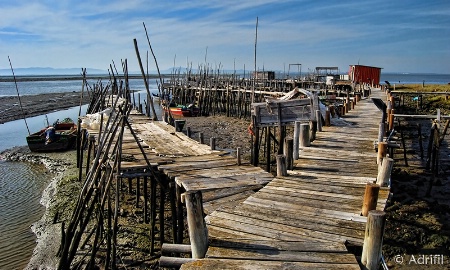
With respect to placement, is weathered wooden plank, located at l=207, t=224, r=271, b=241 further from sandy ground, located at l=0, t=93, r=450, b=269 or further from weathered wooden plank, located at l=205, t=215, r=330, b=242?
sandy ground, located at l=0, t=93, r=450, b=269

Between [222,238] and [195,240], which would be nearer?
[195,240]

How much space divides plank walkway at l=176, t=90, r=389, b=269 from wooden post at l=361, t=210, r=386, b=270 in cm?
18

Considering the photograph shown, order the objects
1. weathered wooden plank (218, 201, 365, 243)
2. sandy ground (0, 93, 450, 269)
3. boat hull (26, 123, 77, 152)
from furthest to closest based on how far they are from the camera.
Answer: boat hull (26, 123, 77, 152), sandy ground (0, 93, 450, 269), weathered wooden plank (218, 201, 365, 243)

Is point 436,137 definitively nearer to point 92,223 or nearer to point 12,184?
point 92,223

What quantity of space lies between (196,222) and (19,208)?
34.7 feet

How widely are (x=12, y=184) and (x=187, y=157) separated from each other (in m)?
9.26

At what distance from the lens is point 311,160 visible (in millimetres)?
9500

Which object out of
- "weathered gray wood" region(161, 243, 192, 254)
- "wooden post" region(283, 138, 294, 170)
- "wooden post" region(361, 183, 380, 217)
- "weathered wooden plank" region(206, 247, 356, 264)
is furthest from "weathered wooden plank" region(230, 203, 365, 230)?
"wooden post" region(283, 138, 294, 170)

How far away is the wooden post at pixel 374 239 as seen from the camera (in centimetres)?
433

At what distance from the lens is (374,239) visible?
4371 millimetres

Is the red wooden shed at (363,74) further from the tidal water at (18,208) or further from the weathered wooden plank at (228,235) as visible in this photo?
the weathered wooden plank at (228,235)

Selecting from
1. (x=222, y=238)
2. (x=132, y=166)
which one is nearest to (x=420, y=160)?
(x=132, y=166)

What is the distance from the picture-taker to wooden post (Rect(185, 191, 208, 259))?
15.5 feet

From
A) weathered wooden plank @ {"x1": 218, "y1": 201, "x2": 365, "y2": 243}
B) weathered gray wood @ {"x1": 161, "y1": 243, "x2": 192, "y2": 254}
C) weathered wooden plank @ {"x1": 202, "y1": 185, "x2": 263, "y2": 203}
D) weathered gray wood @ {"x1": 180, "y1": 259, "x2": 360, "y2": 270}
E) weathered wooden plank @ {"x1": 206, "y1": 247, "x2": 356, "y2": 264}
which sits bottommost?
weathered wooden plank @ {"x1": 202, "y1": 185, "x2": 263, "y2": 203}
